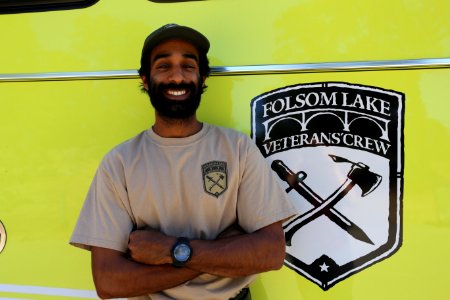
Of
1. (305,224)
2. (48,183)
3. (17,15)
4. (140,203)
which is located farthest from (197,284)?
(17,15)

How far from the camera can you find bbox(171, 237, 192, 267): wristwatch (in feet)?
4.72

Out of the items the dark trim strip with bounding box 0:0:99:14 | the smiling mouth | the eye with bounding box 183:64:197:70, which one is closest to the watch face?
the smiling mouth

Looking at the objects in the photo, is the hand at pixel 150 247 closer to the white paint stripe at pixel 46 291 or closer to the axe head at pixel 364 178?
the white paint stripe at pixel 46 291

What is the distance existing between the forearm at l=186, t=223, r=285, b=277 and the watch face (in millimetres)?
18

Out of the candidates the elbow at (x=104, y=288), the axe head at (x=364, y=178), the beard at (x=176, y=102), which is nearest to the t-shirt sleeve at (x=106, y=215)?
the elbow at (x=104, y=288)

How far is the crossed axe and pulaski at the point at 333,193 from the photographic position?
5.32ft

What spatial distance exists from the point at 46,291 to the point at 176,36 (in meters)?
1.16

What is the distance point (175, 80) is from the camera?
1608 millimetres

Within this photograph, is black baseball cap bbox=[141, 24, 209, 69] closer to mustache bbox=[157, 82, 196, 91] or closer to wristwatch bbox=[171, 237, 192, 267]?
mustache bbox=[157, 82, 196, 91]

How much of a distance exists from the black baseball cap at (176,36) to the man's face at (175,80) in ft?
0.07

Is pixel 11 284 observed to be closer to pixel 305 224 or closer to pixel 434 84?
pixel 305 224

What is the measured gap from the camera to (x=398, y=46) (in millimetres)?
1595

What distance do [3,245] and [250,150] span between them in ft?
3.75

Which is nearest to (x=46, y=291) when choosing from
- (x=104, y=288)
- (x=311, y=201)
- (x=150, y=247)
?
(x=104, y=288)
